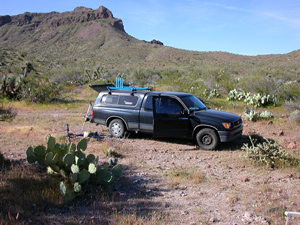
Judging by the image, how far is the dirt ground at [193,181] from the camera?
14.0ft

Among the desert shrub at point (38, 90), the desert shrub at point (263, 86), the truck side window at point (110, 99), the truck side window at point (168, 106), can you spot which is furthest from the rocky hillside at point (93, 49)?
the truck side window at point (168, 106)

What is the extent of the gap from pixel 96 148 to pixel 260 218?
476 cm

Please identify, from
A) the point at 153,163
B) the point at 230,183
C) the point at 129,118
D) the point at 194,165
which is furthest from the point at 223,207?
the point at 129,118

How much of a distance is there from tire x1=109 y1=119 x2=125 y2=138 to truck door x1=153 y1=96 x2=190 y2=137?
1200 millimetres

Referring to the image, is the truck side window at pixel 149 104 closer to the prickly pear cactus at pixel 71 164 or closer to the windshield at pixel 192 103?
the windshield at pixel 192 103

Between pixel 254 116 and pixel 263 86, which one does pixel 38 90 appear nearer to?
pixel 254 116

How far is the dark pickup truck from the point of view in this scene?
7668 millimetres

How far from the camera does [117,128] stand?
896 cm

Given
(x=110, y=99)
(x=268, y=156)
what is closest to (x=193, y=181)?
(x=268, y=156)

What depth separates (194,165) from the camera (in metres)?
6.48

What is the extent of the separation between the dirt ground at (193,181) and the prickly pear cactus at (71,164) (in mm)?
402

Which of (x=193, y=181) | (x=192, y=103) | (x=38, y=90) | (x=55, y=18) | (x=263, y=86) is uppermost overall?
(x=55, y=18)

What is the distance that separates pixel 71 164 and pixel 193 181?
7.86ft

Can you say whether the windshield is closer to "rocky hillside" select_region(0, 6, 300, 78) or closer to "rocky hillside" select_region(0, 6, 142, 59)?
"rocky hillside" select_region(0, 6, 300, 78)
